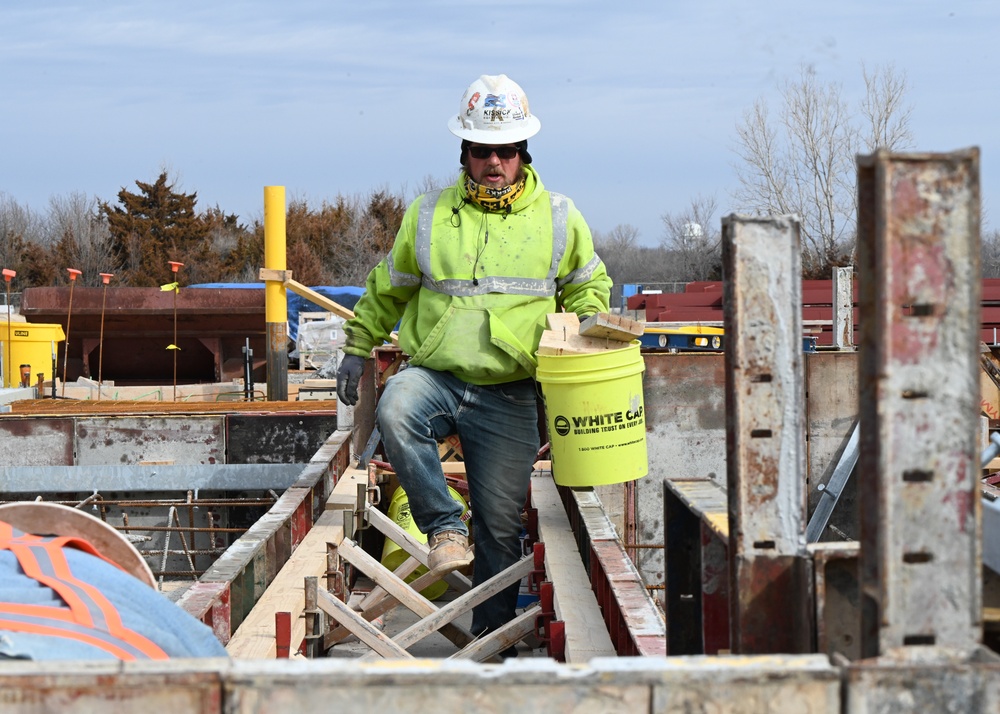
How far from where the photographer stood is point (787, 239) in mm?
1936

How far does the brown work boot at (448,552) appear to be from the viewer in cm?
454

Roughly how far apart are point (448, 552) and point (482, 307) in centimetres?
102

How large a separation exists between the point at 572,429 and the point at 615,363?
1.13ft

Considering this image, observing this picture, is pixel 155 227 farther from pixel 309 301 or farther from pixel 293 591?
pixel 293 591

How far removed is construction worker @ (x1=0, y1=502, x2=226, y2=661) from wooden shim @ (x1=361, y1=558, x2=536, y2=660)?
2457 millimetres

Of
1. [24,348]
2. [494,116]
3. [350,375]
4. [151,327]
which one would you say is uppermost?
[494,116]

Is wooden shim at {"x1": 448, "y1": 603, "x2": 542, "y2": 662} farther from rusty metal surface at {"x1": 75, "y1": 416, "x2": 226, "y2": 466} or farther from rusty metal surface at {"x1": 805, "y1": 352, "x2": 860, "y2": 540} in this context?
rusty metal surface at {"x1": 805, "y1": 352, "x2": 860, "y2": 540}

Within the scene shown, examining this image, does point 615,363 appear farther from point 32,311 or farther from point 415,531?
point 32,311

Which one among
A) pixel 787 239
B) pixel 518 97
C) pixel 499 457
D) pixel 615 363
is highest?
pixel 518 97

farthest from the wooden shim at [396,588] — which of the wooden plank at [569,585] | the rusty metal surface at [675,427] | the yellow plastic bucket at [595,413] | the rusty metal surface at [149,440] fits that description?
the rusty metal surface at [675,427]

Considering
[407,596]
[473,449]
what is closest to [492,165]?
[473,449]

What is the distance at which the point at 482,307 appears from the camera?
478cm

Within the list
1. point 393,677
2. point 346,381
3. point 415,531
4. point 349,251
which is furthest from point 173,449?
point 349,251

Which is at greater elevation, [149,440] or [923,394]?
[923,394]
